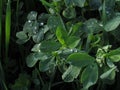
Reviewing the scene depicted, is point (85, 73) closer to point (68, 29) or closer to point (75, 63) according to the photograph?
point (75, 63)

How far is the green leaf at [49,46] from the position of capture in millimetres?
1029

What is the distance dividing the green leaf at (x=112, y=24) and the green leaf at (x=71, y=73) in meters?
0.15

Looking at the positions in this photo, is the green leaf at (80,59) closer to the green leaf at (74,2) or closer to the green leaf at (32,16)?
the green leaf at (74,2)

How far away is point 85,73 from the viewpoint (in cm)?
98

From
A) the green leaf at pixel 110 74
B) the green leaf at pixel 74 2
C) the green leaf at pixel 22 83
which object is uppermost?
the green leaf at pixel 74 2

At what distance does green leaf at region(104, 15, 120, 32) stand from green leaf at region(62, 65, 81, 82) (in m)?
0.15

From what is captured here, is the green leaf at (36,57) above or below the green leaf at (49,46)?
below

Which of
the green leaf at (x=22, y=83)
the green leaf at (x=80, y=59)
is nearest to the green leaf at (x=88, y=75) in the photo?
the green leaf at (x=80, y=59)

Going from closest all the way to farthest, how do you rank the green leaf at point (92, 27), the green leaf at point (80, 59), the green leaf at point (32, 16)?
the green leaf at point (80, 59) → the green leaf at point (92, 27) → the green leaf at point (32, 16)

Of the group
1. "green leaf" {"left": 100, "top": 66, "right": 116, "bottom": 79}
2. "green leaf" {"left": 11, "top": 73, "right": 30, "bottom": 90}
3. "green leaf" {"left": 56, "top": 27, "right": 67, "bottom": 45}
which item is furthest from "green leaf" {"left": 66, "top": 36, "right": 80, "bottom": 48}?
"green leaf" {"left": 11, "top": 73, "right": 30, "bottom": 90}

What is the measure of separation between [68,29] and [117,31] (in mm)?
158

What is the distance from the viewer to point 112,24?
1.04 meters

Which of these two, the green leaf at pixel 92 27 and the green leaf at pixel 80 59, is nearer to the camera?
the green leaf at pixel 80 59

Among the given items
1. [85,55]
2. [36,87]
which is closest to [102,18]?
[85,55]
